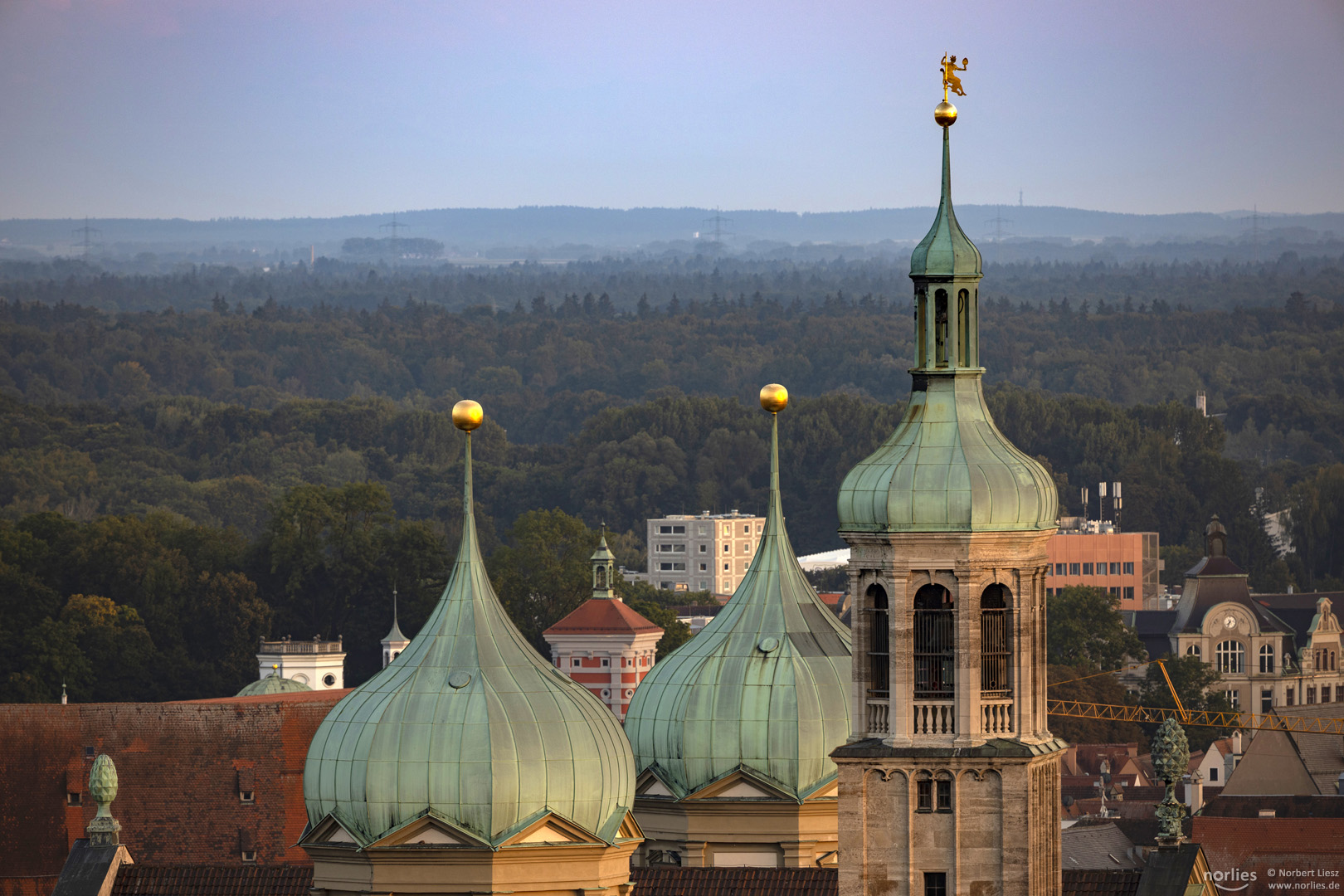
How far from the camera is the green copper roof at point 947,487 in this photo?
54.0m

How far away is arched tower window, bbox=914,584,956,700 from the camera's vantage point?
177 feet

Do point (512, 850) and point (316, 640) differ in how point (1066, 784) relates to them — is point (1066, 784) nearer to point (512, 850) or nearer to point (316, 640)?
point (316, 640)

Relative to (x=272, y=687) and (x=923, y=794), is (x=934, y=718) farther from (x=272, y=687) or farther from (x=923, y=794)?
(x=272, y=687)

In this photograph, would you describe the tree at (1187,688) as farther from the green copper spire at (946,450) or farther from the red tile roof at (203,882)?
the green copper spire at (946,450)

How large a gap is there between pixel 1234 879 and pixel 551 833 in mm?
57235

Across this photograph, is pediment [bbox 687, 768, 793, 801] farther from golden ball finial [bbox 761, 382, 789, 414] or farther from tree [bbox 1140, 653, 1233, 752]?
tree [bbox 1140, 653, 1233, 752]

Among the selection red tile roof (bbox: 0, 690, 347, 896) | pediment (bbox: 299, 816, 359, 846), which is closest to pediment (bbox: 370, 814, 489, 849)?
pediment (bbox: 299, 816, 359, 846)

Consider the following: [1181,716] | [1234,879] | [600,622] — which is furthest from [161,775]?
[1181,716]

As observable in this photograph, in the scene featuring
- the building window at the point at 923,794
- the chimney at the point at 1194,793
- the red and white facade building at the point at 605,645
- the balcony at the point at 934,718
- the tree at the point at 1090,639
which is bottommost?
the tree at the point at 1090,639

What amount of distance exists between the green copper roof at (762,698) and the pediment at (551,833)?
28.1 feet

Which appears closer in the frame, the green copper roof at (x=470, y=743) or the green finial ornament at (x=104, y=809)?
the green copper roof at (x=470, y=743)

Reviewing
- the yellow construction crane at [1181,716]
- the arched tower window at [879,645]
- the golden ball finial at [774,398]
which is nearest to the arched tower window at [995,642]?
the arched tower window at [879,645]

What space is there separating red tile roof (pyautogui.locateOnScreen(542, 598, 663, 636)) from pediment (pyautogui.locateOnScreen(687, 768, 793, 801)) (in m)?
110

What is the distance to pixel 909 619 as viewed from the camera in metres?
53.8
